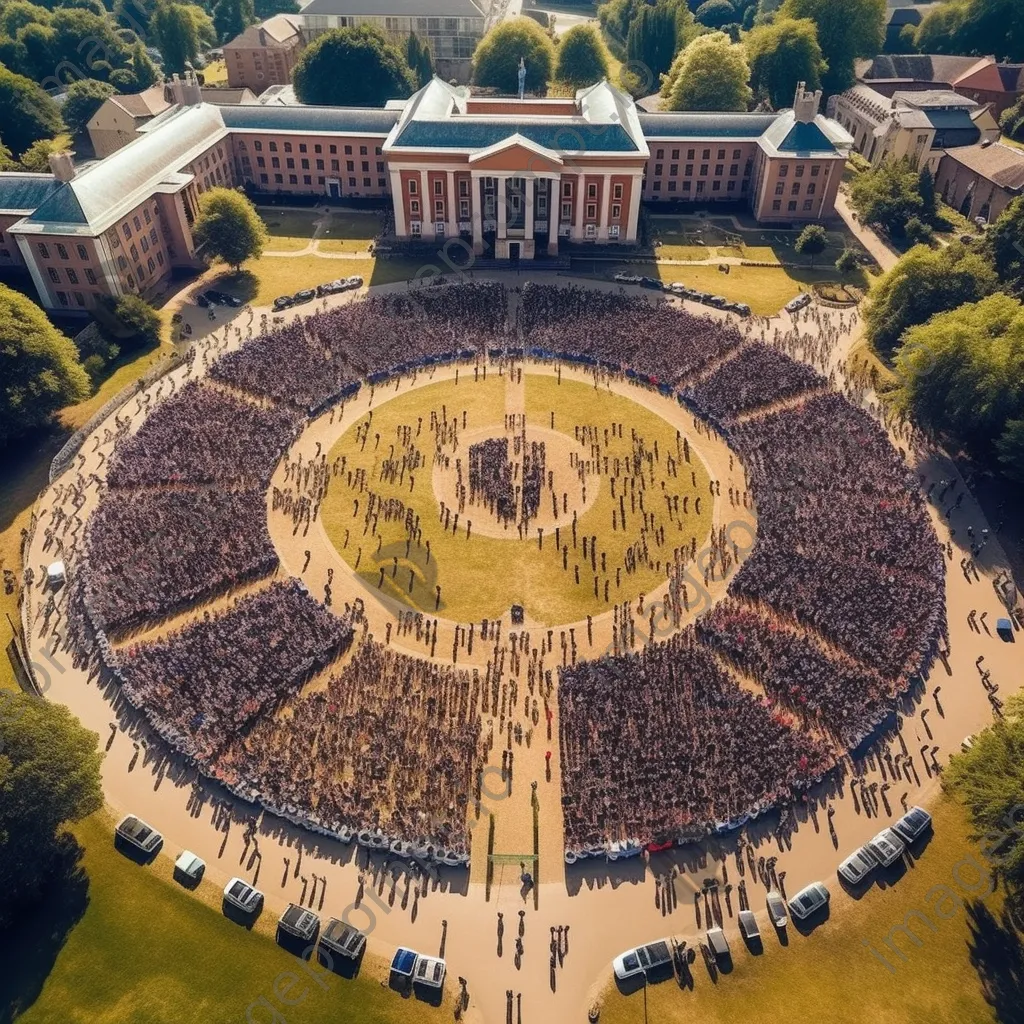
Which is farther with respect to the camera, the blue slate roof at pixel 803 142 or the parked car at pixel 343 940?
the blue slate roof at pixel 803 142

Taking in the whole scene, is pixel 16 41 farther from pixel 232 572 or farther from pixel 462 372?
pixel 232 572

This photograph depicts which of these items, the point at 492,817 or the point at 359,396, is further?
the point at 359,396

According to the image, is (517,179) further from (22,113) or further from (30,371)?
(22,113)

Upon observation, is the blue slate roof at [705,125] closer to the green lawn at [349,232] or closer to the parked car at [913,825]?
the green lawn at [349,232]

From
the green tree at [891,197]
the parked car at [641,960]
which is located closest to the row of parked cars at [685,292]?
the green tree at [891,197]

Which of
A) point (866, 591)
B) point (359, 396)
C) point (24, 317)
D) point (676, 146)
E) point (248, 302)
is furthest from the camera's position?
point (676, 146)

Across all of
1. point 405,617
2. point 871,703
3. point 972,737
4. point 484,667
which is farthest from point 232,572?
point 972,737
